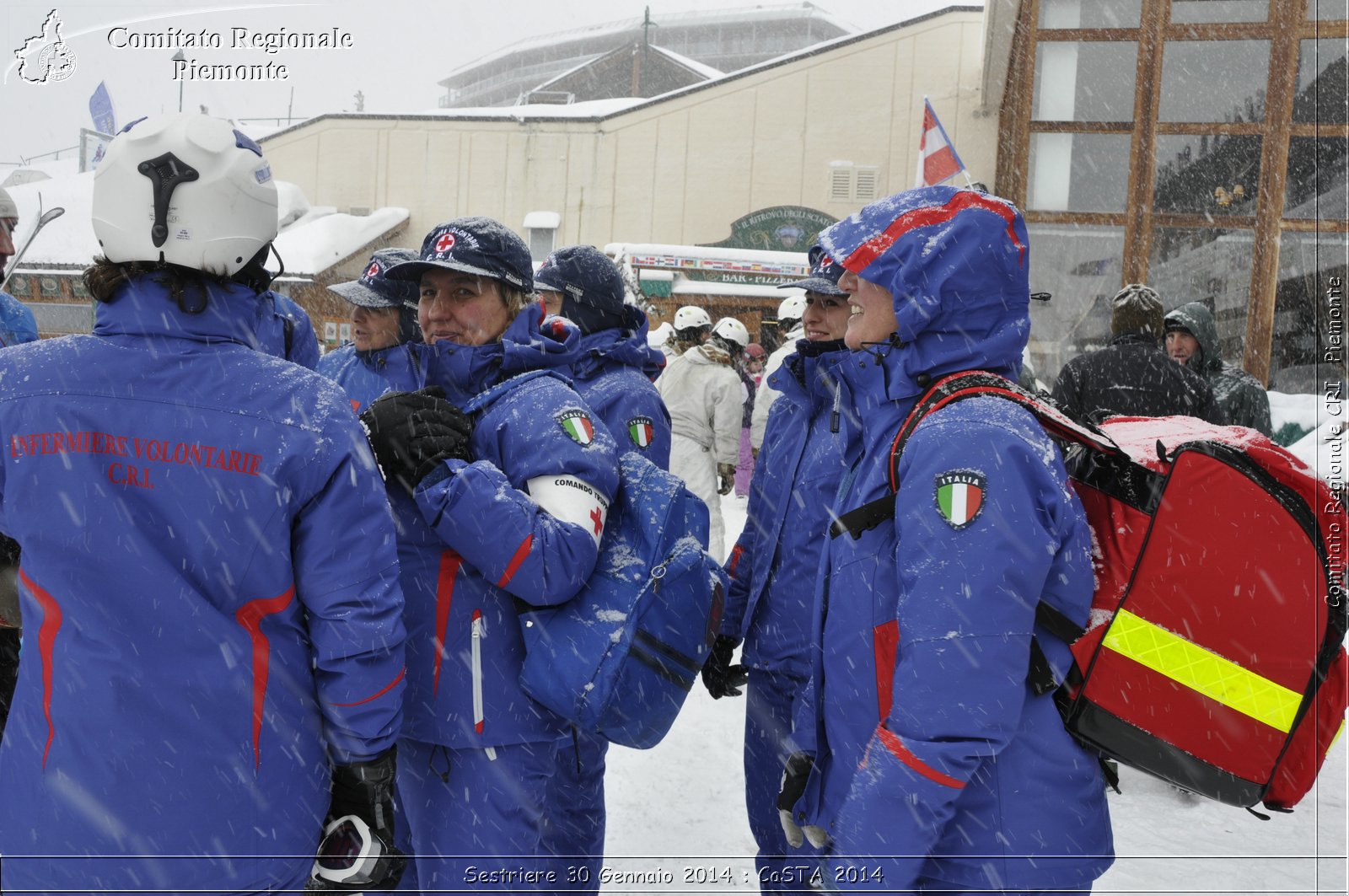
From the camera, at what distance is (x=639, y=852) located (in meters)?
4.02

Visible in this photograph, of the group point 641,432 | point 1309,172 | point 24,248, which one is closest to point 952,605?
point 641,432

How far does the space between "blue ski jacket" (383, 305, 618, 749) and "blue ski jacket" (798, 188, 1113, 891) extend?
63cm

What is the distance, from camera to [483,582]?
238 centimetres

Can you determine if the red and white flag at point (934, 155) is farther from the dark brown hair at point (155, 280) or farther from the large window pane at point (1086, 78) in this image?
the large window pane at point (1086, 78)

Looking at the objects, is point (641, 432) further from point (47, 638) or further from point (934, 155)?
point (934, 155)

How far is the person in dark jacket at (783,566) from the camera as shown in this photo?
3053mm

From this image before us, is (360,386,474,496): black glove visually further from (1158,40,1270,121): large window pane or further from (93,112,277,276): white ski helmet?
(1158,40,1270,121): large window pane

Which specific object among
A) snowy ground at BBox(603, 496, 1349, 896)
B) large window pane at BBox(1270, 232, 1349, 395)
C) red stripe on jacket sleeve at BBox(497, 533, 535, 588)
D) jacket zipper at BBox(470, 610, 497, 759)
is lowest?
snowy ground at BBox(603, 496, 1349, 896)

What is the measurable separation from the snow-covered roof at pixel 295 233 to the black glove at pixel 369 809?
22.0m

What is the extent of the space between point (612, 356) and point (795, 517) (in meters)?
1.53

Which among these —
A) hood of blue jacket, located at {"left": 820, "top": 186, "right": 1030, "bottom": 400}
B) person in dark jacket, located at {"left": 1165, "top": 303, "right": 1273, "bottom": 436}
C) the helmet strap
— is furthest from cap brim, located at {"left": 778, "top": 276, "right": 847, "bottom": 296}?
person in dark jacket, located at {"left": 1165, "top": 303, "right": 1273, "bottom": 436}

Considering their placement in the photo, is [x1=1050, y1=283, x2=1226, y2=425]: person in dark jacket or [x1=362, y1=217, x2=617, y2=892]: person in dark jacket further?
[x1=1050, y1=283, x2=1226, y2=425]: person in dark jacket

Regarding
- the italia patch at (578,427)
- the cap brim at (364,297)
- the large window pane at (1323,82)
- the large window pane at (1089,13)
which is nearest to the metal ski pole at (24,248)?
the cap brim at (364,297)

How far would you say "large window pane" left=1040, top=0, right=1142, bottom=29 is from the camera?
1827 centimetres
